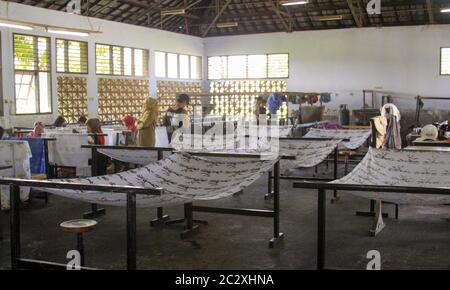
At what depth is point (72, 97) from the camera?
1211 cm

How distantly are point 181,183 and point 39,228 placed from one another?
1863mm

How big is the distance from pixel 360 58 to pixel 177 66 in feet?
18.4

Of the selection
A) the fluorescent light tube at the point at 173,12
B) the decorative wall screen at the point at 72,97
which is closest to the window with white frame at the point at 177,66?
the fluorescent light tube at the point at 173,12

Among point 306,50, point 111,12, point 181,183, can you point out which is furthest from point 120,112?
point 181,183

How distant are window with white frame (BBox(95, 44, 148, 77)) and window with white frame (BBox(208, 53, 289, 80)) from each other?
144 inches

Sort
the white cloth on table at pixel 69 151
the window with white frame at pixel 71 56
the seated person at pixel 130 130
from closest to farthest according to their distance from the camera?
the white cloth on table at pixel 69 151, the seated person at pixel 130 130, the window with white frame at pixel 71 56

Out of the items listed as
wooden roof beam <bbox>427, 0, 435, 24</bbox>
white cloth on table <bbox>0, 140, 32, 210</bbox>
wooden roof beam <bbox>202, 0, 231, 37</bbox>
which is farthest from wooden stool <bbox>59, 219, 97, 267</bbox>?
wooden roof beam <bbox>427, 0, 435, 24</bbox>

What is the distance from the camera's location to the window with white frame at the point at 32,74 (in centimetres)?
1079

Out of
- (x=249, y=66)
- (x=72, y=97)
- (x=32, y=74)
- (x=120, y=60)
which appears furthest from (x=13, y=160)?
(x=249, y=66)

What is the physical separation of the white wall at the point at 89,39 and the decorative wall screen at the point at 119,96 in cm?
28

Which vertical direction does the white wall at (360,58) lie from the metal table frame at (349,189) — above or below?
above

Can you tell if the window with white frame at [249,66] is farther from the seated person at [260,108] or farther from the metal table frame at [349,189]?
the metal table frame at [349,189]

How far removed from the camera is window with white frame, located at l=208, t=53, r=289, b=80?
1688cm
